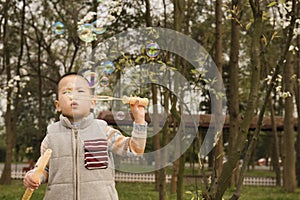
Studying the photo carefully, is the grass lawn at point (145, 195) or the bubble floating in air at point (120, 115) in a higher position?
the bubble floating in air at point (120, 115)

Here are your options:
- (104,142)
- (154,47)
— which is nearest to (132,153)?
(104,142)

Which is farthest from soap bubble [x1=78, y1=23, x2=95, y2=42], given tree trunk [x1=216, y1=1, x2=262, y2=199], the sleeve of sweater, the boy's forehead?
tree trunk [x1=216, y1=1, x2=262, y2=199]

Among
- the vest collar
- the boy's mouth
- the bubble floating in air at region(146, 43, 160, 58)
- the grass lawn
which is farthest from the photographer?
the grass lawn

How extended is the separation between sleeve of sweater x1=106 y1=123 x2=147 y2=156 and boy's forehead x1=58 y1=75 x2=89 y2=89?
1.05ft

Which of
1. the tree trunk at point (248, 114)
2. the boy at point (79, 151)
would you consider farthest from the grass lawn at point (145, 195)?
the tree trunk at point (248, 114)

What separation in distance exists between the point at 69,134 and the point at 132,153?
1.35 ft

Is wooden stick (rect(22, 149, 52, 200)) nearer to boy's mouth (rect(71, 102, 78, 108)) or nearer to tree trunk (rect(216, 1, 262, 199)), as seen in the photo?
boy's mouth (rect(71, 102, 78, 108))

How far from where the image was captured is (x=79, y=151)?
134 inches

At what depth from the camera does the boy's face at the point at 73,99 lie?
11.0 ft

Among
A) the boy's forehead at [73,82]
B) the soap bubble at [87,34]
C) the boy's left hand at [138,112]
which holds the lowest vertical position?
the boy's left hand at [138,112]

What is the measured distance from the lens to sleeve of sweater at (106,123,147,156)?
127 inches

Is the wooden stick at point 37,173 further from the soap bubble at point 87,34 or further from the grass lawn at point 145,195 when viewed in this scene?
the grass lawn at point 145,195

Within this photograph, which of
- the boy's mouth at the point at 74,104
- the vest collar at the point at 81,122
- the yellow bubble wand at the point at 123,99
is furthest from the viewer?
the vest collar at the point at 81,122

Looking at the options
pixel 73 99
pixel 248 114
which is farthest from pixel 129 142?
pixel 248 114
